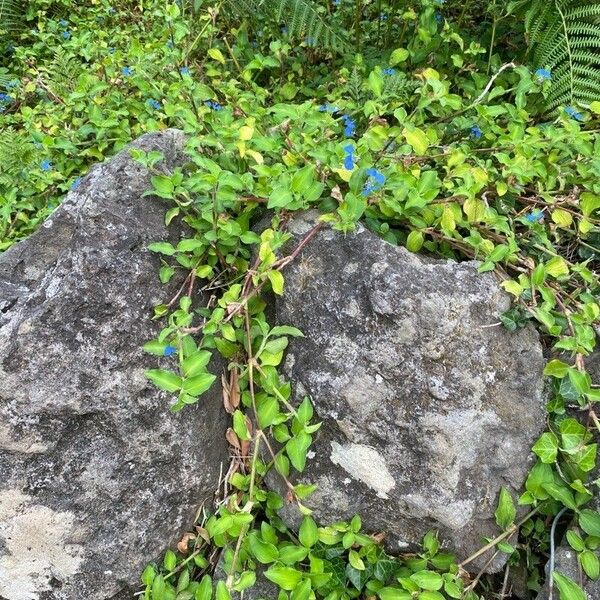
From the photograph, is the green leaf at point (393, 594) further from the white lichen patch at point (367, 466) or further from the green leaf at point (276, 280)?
the green leaf at point (276, 280)

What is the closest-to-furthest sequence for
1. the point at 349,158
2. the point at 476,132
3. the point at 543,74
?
the point at 349,158
the point at 476,132
the point at 543,74

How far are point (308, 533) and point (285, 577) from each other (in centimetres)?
16

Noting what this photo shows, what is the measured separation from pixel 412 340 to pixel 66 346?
123 centimetres

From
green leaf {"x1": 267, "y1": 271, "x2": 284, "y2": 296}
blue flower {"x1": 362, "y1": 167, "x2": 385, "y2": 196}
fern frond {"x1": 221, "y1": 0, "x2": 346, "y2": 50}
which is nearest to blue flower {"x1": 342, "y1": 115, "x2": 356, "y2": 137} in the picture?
blue flower {"x1": 362, "y1": 167, "x2": 385, "y2": 196}

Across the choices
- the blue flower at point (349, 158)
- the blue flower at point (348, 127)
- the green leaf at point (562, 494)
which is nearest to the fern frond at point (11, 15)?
the blue flower at point (348, 127)

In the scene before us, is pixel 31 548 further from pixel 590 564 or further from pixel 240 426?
pixel 590 564

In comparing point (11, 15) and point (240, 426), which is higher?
point (240, 426)

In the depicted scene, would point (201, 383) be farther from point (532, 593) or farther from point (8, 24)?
point (8, 24)

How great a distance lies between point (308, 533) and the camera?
195cm

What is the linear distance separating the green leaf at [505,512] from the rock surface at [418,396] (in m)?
0.03

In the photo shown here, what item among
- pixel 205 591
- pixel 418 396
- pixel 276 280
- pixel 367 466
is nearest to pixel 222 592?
pixel 205 591

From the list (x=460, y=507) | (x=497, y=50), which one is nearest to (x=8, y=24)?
(x=497, y=50)

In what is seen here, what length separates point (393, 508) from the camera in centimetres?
198

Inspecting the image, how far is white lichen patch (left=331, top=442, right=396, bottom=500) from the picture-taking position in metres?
1.97
